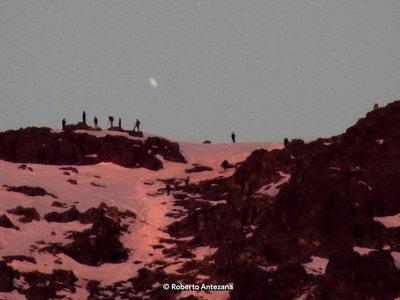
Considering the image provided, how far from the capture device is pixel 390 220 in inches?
2480

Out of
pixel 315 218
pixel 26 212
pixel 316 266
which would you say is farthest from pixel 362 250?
pixel 26 212

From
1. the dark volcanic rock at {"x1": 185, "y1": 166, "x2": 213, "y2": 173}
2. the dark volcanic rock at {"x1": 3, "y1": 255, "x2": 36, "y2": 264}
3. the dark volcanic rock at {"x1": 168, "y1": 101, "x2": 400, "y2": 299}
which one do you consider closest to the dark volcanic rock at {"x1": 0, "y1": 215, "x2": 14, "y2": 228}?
the dark volcanic rock at {"x1": 3, "y1": 255, "x2": 36, "y2": 264}

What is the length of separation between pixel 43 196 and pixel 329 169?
1034 inches

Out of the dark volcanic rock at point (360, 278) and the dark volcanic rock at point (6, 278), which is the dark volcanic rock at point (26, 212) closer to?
the dark volcanic rock at point (6, 278)

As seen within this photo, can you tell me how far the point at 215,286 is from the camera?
59.2 m

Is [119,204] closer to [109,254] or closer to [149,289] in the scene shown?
[109,254]

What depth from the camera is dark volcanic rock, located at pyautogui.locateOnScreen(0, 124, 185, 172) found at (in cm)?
9038

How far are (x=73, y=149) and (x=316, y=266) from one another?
135 ft

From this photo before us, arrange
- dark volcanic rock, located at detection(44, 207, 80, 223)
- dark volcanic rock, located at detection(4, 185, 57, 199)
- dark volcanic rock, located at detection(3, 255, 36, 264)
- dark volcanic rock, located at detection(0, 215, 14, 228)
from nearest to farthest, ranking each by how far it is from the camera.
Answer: dark volcanic rock, located at detection(3, 255, 36, 264) < dark volcanic rock, located at detection(0, 215, 14, 228) < dark volcanic rock, located at detection(44, 207, 80, 223) < dark volcanic rock, located at detection(4, 185, 57, 199)

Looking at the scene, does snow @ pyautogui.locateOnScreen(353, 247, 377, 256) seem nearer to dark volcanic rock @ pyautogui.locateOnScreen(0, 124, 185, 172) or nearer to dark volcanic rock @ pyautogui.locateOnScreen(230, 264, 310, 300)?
dark volcanic rock @ pyautogui.locateOnScreen(230, 264, 310, 300)

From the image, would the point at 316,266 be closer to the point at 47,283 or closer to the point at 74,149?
the point at 47,283

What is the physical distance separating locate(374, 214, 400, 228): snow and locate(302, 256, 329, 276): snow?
6.74 m

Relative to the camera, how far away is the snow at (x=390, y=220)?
61.9 metres

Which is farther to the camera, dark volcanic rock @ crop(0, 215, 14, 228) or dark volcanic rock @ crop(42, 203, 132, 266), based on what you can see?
dark volcanic rock @ crop(0, 215, 14, 228)
